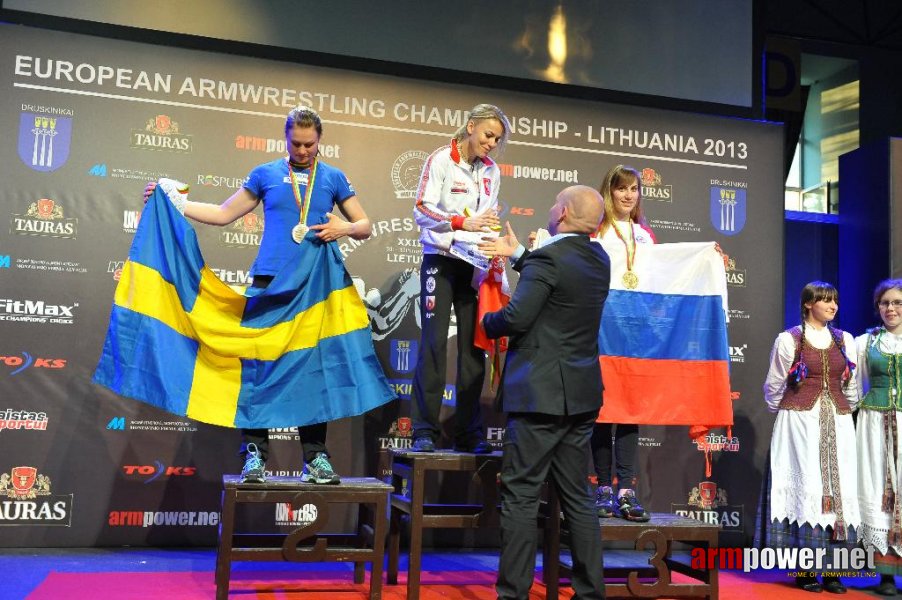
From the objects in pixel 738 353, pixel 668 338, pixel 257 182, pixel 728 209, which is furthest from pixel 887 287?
pixel 257 182

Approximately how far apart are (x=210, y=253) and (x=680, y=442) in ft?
10.4

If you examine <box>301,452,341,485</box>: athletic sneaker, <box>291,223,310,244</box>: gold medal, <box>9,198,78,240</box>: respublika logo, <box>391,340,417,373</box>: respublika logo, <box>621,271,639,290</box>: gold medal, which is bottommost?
<box>301,452,341,485</box>: athletic sneaker

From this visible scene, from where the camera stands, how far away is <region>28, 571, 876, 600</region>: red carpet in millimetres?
3736

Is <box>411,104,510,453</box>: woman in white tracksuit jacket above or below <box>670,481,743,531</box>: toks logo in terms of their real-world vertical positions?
above

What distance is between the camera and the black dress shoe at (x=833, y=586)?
438cm

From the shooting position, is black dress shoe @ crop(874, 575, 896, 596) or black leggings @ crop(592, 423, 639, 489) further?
black dress shoe @ crop(874, 575, 896, 596)

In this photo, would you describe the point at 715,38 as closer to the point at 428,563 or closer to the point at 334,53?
the point at 334,53

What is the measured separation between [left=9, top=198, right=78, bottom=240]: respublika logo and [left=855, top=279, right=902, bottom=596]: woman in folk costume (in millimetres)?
4379

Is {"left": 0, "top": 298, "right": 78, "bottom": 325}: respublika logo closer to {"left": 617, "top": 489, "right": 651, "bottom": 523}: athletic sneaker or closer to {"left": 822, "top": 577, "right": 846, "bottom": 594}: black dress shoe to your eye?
{"left": 617, "top": 489, "right": 651, "bottom": 523}: athletic sneaker

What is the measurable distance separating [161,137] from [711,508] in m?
4.08

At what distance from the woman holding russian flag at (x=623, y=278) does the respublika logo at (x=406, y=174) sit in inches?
59.7

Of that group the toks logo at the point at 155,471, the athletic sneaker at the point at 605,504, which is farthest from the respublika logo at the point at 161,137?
the athletic sneaker at the point at 605,504

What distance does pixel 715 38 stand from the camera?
6129 millimetres

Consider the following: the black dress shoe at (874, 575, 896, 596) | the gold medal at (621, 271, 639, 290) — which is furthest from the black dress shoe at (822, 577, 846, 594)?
the gold medal at (621, 271, 639, 290)
